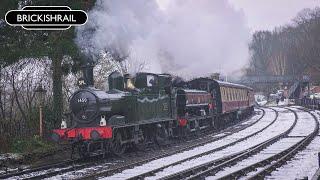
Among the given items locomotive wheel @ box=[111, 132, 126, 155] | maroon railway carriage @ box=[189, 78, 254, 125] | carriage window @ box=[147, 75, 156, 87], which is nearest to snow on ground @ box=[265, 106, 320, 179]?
locomotive wheel @ box=[111, 132, 126, 155]

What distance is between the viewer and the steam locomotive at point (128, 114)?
54.2 ft

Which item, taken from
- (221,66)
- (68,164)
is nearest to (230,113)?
(221,66)

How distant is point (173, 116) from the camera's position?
2177cm

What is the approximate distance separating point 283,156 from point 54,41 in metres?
9.29

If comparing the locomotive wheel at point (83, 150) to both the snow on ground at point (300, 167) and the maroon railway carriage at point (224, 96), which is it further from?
the maroon railway carriage at point (224, 96)

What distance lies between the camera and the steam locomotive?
16516 millimetres

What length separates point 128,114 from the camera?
18016 millimetres

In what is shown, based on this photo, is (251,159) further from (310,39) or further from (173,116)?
(310,39)

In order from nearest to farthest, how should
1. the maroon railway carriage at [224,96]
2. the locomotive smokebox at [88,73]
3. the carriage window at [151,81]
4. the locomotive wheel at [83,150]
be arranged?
the locomotive smokebox at [88,73], the locomotive wheel at [83,150], the carriage window at [151,81], the maroon railway carriage at [224,96]

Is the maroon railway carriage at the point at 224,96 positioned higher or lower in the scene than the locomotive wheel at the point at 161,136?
higher

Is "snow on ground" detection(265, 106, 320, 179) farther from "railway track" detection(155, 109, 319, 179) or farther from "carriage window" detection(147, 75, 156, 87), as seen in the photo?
"carriage window" detection(147, 75, 156, 87)

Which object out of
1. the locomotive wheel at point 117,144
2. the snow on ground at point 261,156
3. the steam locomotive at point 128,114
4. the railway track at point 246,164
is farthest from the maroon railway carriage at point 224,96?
the locomotive wheel at point 117,144

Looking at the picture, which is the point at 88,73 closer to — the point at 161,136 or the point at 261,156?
the point at 161,136

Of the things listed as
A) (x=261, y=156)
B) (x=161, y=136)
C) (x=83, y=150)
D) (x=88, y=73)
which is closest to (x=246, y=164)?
(x=261, y=156)
